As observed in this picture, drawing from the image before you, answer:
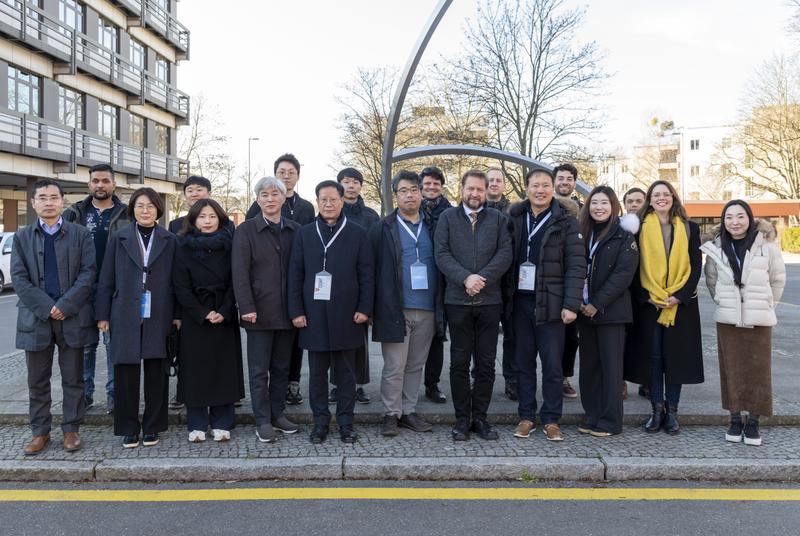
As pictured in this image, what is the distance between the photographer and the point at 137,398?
4.61 meters

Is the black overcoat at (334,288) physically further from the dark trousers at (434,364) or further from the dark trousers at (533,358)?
the dark trousers at (533,358)

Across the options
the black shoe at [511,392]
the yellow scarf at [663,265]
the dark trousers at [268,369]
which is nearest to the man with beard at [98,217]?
the dark trousers at [268,369]

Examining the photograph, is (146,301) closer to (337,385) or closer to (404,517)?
(337,385)

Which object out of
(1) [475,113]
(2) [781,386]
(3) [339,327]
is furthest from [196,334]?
(1) [475,113]

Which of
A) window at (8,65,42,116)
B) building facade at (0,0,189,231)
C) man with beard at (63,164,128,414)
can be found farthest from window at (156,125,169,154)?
man with beard at (63,164,128,414)

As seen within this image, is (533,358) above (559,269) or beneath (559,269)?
beneath

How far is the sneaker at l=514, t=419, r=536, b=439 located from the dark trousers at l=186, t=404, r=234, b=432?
7.11ft

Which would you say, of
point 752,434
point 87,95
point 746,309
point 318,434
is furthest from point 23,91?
point 752,434

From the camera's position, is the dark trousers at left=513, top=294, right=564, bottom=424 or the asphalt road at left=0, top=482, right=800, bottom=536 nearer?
the asphalt road at left=0, top=482, right=800, bottom=536

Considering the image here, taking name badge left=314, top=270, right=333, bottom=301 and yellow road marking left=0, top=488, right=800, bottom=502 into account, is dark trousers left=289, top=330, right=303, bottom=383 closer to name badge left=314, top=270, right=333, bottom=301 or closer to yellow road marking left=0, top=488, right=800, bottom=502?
name badge left=314, top=270, right=333, bottom=301

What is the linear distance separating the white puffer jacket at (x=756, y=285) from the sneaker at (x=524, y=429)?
65.1 inches

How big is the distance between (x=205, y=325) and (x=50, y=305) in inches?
41.7

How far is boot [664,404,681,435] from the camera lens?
4819 mm

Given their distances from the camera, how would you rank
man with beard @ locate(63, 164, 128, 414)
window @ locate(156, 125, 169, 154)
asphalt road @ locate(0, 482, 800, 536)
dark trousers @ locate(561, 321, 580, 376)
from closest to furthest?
asphalt road @ locate(0, 482, 800, 536), man with beard @ locate(63, 164, 128, 414), dark trousers @ locate(561, 321, 580, 376), window @ locate(156, 125, 169, 154)
